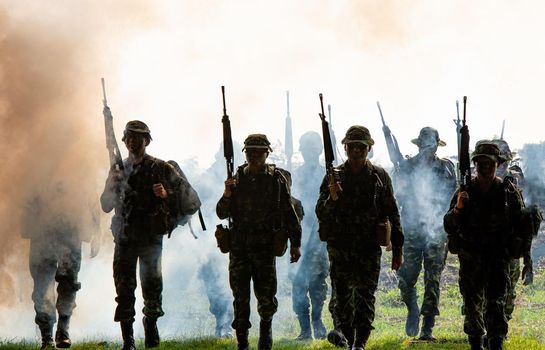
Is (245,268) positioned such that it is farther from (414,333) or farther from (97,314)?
(97,314)

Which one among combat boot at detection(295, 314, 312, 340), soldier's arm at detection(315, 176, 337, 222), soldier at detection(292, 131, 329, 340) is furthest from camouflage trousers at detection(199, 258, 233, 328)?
soldier's arm at detection(315, 176, 337, 222)

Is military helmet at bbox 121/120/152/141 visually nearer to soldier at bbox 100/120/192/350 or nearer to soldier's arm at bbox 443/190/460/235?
soldier at bbox 100/120/192/350

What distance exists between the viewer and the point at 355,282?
8.77m

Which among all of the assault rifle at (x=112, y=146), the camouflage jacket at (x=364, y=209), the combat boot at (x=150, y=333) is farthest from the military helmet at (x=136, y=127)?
the camouflage jacket at (x=364, y=209)

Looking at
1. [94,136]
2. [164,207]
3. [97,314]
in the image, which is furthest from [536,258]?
[164,207]

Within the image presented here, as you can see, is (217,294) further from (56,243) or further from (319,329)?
(56,243)

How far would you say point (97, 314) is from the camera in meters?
16.5

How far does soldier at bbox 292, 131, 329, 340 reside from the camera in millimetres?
12312

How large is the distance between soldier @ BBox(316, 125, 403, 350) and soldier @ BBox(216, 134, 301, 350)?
46 cm

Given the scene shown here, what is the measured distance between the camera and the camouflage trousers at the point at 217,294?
1348 cm

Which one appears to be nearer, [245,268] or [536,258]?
[245,268]

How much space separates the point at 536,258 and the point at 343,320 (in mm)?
17242

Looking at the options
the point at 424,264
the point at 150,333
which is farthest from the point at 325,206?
the point at 424,264

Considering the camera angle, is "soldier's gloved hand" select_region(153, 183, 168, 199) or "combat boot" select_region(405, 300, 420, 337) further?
"combat boot" select_region(405, 300, 420, 337)
